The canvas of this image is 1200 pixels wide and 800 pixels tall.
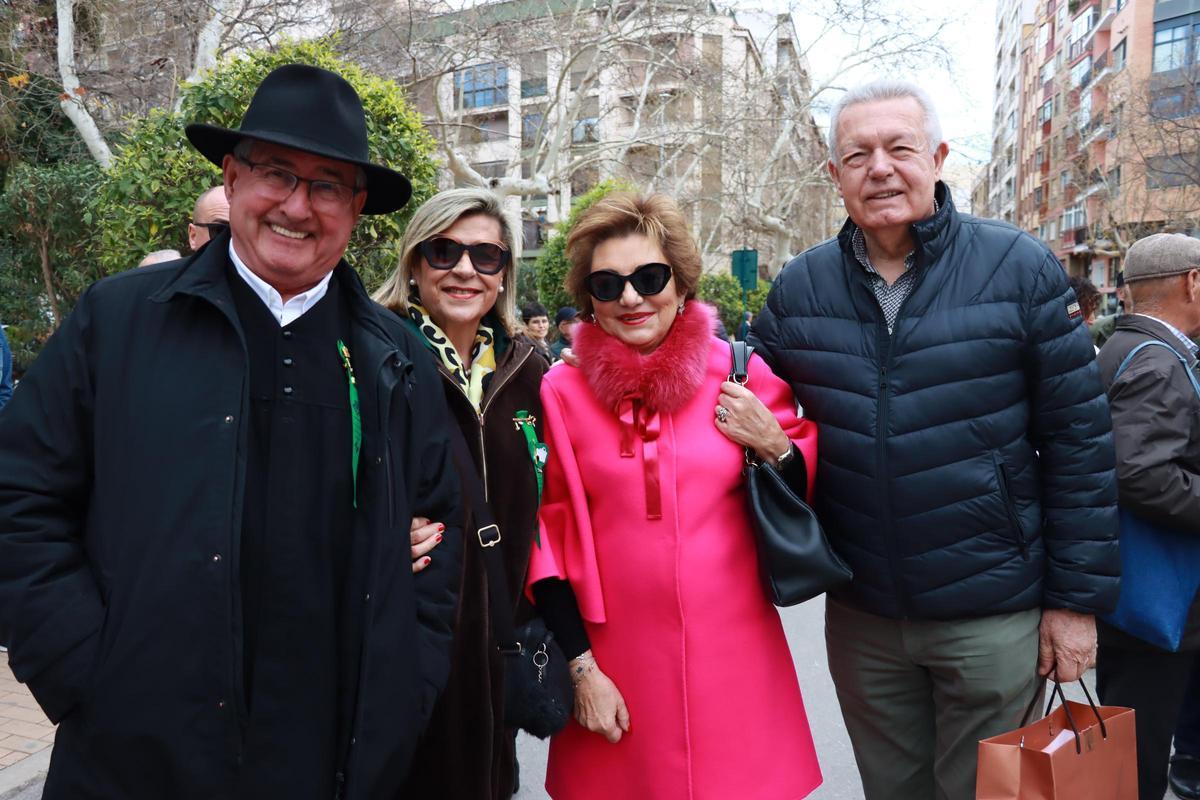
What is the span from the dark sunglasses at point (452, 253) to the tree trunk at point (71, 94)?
912cm

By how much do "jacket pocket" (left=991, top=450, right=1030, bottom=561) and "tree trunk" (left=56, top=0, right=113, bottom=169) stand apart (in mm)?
10519

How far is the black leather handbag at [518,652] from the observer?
2.34 m

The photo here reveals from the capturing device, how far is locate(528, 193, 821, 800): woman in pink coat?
233 cm

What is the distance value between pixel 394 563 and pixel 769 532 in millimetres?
990

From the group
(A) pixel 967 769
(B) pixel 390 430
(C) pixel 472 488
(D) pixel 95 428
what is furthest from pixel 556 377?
(A) pixel 967 769

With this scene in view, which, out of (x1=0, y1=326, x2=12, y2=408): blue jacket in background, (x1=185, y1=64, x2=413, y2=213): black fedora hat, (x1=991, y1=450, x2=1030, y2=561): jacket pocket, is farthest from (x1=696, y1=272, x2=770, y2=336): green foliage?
(x1=185, y1=64, x2=413, y2=213): black fedora hat

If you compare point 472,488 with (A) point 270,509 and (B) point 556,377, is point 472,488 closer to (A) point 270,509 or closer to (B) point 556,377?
(B) point 556,377

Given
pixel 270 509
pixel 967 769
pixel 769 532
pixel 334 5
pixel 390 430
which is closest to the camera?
pixel 270 509

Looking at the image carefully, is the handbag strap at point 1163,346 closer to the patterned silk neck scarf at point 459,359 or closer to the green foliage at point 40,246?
the patterned silk neck scarf at point 459,359

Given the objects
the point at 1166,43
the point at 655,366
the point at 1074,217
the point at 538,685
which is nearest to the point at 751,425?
the point at 655,366

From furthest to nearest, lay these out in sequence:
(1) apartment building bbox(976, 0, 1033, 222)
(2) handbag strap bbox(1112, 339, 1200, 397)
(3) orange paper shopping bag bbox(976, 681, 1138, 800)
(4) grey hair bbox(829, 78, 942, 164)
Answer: (1) apartment building bbox(976, 0, 1033, 222)
(2) handbag strap bbox(1112, 339, 1200, 397)
(4) grey hair bbox(829, 78, 942, 164)
(3) orange paper shopping bag bbox(976, 681, 1138, 800)

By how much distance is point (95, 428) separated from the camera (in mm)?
1677

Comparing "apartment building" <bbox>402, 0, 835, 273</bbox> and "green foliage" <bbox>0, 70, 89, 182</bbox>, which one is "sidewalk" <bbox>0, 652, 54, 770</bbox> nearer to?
"apartment building" <bbox>402, 0, 835, 273</bbox>

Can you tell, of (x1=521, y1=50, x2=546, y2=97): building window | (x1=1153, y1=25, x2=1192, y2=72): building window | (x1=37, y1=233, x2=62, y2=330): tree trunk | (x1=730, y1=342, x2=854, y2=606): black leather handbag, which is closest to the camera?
(x1=730, y1=342, x2=854, y2=606): black leather handbag
